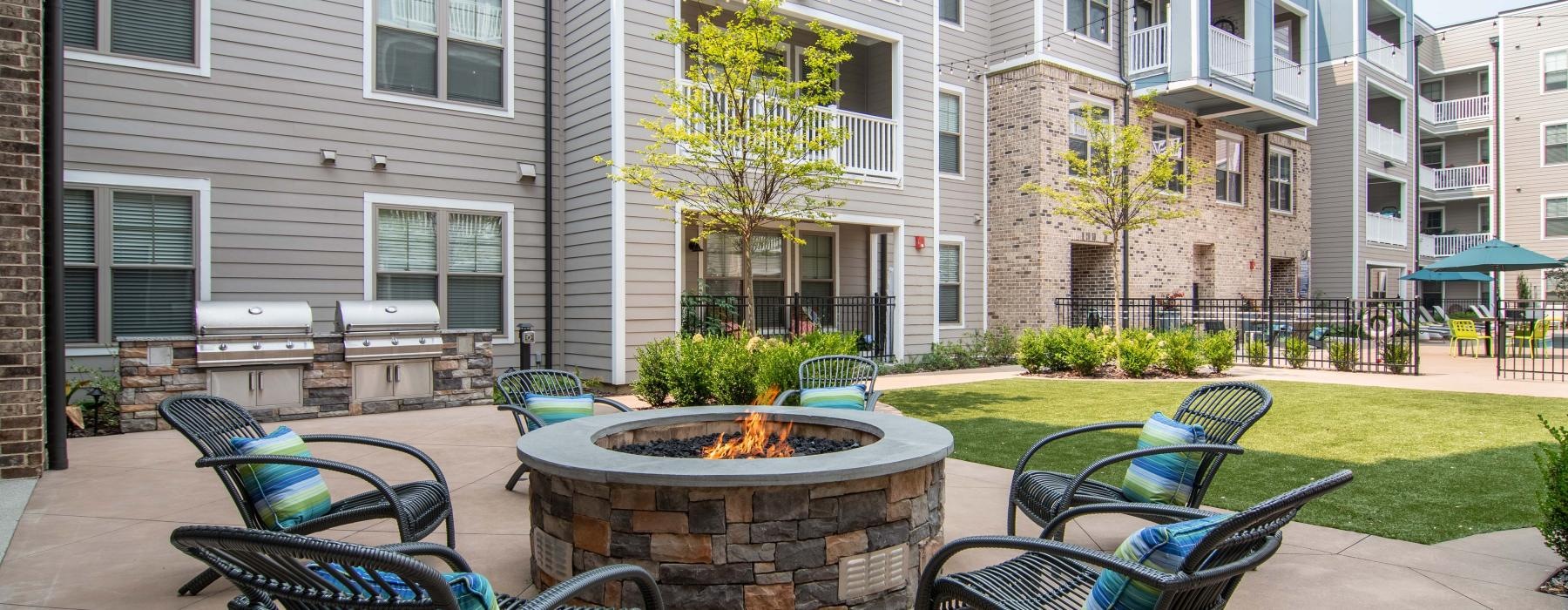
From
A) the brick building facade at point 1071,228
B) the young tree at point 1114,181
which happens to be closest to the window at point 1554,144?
the brick building facade at point 1071,228

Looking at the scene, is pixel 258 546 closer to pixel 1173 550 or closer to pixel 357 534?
pixel 1173 550

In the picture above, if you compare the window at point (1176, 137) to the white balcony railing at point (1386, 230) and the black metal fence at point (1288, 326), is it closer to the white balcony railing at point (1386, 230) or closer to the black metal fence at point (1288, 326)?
the black metal fence at point (1288, 326)

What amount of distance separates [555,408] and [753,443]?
1705 mm

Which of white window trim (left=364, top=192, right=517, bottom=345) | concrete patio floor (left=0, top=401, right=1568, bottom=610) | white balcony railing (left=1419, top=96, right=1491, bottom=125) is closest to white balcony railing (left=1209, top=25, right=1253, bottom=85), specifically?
white window trim (left=364, top=192, right=517, bottom=345)

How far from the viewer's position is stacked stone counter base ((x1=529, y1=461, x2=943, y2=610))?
301 cm

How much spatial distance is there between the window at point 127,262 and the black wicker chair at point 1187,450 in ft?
27.9

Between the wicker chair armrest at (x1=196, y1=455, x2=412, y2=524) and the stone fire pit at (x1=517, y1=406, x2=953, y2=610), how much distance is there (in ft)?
1.66

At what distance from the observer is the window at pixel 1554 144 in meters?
25.2

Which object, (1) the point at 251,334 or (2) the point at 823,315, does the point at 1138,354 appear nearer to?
(2) the point at 823,315

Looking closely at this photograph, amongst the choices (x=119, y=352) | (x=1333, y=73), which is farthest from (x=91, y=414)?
(x=1333, y=73)

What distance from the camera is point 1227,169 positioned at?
18.3 meters

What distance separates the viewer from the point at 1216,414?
413 centimetres

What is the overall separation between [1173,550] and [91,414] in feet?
29.1

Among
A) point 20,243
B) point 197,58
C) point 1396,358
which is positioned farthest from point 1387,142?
point 20,243
